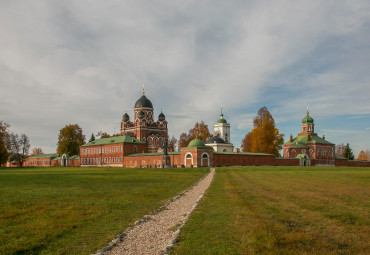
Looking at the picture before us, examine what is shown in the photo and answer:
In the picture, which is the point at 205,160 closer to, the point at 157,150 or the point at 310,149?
the point at 157,150

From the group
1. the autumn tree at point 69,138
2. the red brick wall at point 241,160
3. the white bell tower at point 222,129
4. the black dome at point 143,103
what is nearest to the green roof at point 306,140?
A: the red brick wall at point 241,160

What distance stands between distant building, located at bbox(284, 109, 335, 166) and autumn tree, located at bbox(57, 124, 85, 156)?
57.6 meters

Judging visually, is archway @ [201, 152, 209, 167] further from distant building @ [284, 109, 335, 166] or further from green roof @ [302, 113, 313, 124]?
green roof @ [302, 113, 313, 124]

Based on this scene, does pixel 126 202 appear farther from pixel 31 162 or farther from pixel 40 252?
pixel 31 162

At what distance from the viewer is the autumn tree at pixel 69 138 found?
93.2 metres

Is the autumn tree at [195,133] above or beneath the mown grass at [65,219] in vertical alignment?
above

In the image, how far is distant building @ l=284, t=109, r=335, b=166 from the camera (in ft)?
269

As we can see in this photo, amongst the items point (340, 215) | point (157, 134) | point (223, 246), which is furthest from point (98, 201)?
point (157, 134)

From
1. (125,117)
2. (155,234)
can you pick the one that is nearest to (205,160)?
(125,117)

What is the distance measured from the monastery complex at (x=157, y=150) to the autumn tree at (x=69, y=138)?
3296 mm

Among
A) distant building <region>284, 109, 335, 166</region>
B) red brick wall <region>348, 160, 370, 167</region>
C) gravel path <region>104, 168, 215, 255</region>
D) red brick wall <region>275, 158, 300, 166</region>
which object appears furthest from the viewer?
red brick wall <region>348, 160, 370, 167</region>

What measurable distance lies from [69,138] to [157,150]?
2812 cm

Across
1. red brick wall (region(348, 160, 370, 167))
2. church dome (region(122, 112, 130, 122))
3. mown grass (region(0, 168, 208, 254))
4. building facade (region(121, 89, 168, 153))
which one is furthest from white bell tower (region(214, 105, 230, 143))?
mown grass (region(0, 168, 208, 254))

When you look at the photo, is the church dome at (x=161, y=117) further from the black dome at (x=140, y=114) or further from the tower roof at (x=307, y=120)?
the tower roof at (x=307, y=120)
